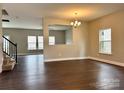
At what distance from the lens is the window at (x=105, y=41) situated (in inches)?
273

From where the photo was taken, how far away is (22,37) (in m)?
12.8

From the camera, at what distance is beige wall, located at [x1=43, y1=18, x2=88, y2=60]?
24.5ft

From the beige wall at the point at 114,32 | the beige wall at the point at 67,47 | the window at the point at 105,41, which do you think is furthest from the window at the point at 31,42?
the window at the point at 105,41

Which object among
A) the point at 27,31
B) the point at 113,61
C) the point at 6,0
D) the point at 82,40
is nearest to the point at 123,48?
the point at 113,61

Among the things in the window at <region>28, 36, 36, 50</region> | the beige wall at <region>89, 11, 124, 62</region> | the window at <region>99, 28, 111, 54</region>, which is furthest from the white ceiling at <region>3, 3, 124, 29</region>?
the window at <region>28, 36, 36, 50</region>

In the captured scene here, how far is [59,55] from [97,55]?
2.10 m

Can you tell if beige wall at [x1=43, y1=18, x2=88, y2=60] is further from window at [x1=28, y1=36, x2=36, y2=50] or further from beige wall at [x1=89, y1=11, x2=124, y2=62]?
window at [x1=28, y1=36, x2=36, y2=50]

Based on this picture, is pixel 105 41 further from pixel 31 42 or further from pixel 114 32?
pixel 31 42

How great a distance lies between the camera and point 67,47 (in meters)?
8.04

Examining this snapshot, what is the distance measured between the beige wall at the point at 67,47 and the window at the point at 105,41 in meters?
1.24

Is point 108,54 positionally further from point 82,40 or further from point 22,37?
point 22,37

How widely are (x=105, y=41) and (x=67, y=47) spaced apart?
82.1 inches

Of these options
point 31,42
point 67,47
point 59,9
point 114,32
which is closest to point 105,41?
point 114,32

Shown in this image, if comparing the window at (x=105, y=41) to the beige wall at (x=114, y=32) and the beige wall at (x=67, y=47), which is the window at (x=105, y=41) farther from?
the beige wall at (x=67, y=47)
